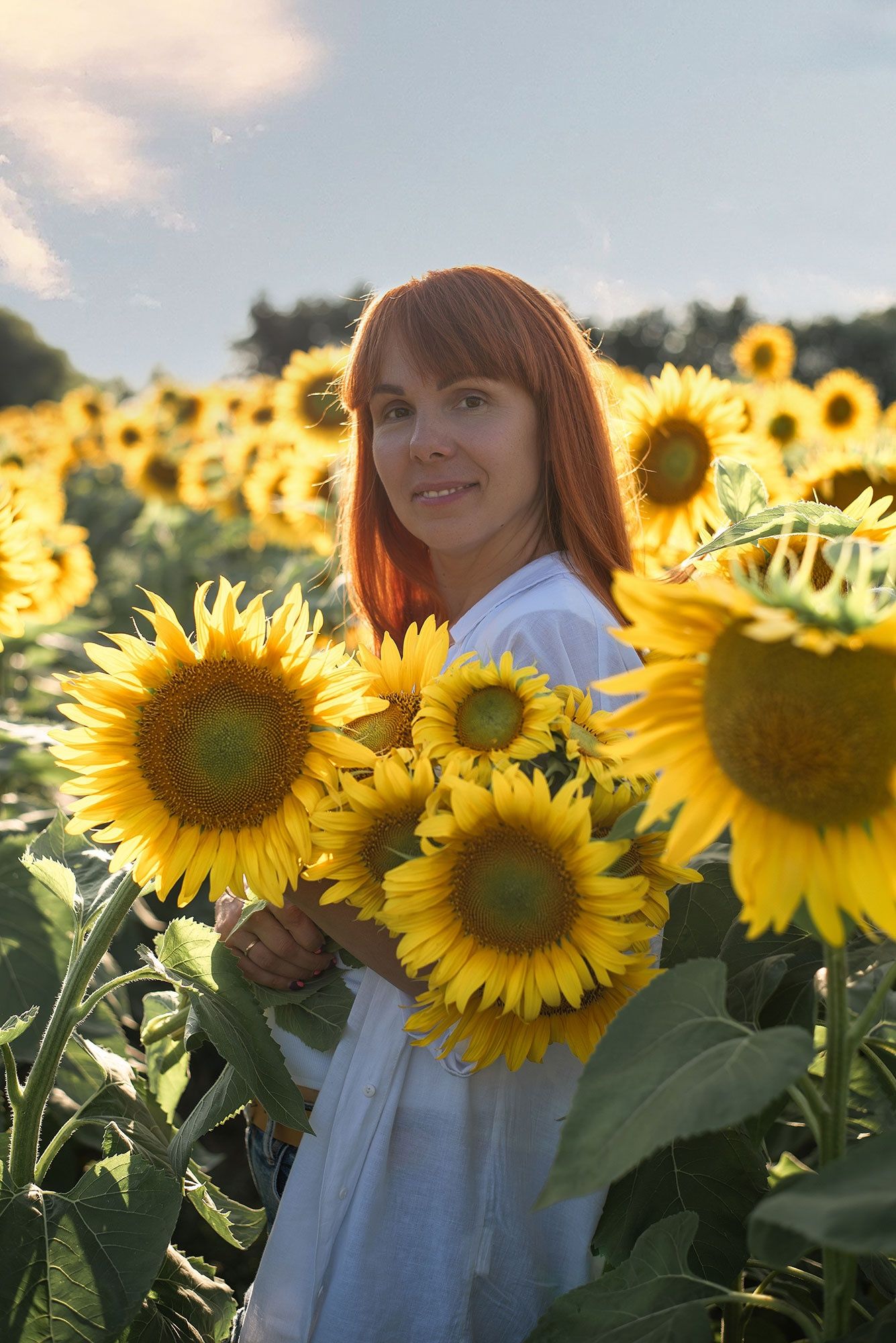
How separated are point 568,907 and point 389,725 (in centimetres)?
30

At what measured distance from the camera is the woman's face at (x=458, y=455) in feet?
6.21

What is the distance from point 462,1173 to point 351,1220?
15 centimetres

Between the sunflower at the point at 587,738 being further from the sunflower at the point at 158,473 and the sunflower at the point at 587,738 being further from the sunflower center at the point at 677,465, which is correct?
the sunflower at the point at 158,473

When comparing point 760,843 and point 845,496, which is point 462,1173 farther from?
point 845,496

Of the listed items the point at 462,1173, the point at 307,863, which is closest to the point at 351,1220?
the point at 462,1173

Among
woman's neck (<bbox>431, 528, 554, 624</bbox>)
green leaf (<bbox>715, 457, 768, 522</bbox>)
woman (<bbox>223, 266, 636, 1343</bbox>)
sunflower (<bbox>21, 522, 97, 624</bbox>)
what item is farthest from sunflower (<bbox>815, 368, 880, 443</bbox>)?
green leaf (<bbox>715, 457, 768, 522</bbox>)

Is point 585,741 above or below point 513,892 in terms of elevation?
above

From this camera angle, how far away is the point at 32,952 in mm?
1881

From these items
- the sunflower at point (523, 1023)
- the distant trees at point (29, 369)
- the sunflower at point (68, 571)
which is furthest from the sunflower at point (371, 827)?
the distant trees at point (29, 369)

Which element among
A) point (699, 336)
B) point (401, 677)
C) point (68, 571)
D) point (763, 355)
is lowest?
point (401, 677)

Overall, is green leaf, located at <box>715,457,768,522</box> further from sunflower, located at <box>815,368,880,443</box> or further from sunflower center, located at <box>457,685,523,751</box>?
sunflower, located at <box>815,368,880,443</box>

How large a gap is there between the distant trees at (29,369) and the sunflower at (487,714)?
22103mm

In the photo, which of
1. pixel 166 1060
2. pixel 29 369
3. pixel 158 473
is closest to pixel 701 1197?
pixel 166 1060

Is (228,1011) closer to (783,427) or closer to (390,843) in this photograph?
(390,843)
